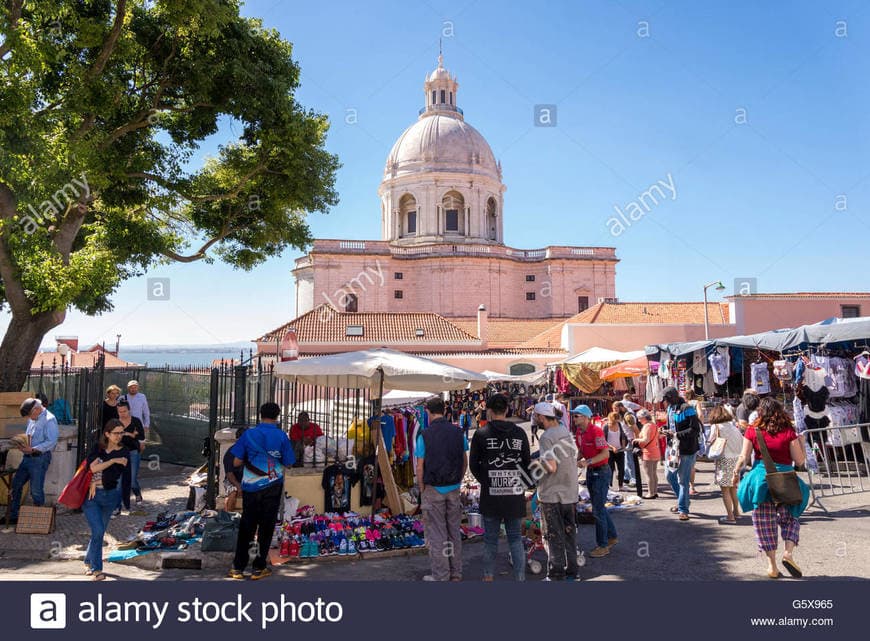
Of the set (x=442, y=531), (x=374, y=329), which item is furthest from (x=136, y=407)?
(x=374, y=329)

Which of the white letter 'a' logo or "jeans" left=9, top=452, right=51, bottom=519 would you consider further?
"jeans" left=9, top=452, right=51, bottom=519

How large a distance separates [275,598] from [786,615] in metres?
4.26

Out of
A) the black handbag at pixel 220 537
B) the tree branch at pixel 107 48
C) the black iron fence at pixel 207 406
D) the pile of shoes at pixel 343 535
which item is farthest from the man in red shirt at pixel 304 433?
the tree branch at pixel 107 48

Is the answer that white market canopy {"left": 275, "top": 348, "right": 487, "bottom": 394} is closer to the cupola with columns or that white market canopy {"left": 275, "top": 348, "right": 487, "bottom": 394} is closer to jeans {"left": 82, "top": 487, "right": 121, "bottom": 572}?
jeans {"left": 82, "top": 487, "right": 121, "bottom": 572}

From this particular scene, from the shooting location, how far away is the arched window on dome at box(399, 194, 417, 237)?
5625 centimetres

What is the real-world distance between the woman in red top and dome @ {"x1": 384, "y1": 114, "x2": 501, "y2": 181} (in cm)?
5089

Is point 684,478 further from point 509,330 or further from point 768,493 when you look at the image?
point 509,330

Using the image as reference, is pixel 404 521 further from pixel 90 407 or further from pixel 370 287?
pixel 370 287

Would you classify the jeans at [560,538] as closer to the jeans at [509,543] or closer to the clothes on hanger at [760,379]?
the jeans at [509,543]

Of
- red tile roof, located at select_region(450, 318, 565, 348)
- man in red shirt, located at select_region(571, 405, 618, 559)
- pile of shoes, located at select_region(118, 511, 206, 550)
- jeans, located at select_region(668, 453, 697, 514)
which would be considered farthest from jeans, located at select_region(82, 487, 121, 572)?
red tile roof, located at select_region(450, 318, 565, 348)

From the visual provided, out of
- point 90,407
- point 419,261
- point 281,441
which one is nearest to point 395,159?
point 419,261

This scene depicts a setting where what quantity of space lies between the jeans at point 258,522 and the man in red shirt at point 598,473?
3436 mm

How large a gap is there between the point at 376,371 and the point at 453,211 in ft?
160

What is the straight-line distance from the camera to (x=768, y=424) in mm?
6125
